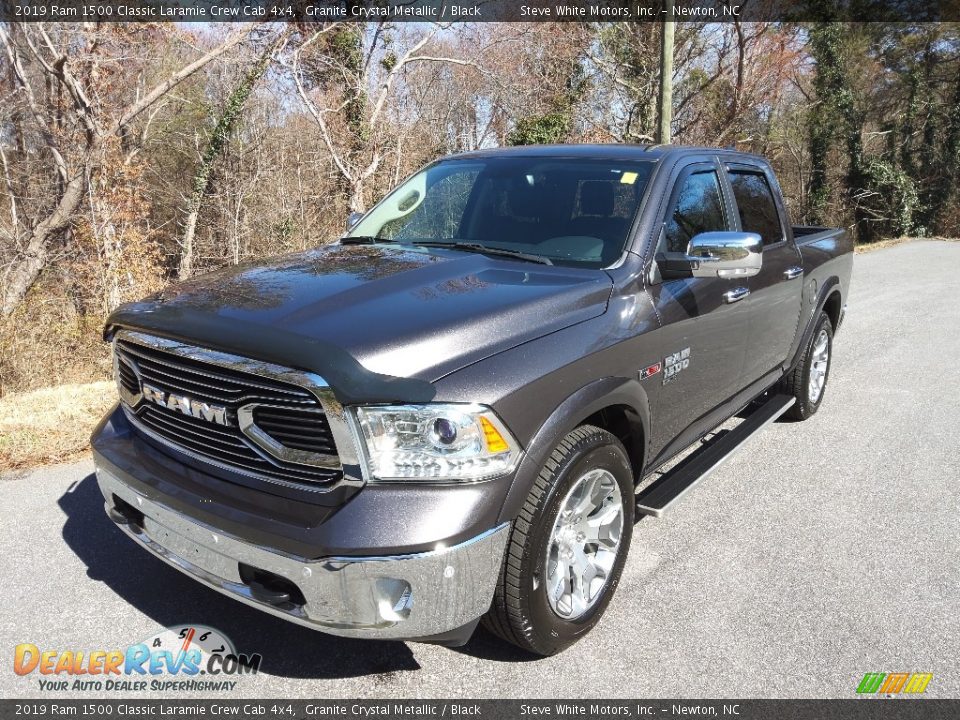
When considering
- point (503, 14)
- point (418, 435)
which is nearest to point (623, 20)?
point (503, 14)

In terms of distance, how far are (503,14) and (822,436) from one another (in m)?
18.3

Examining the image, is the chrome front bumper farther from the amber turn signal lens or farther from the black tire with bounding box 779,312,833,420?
the black tire with bounding box 779,312,833,420

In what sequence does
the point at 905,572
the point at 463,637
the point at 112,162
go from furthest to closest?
the point at 112,162 → the point at 905,572 → the point at 463,637

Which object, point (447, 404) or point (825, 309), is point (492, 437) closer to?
point (447, 404)

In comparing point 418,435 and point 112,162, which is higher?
point 112,162

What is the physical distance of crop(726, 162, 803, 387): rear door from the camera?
4.29m

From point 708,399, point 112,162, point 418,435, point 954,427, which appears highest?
point 112,162

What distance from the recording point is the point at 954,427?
5.39 metres

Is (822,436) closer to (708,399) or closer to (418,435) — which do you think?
(708,399)

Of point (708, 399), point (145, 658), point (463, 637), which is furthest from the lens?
point (708, 399)

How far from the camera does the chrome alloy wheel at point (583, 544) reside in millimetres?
2752

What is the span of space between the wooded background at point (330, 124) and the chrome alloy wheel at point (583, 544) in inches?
259

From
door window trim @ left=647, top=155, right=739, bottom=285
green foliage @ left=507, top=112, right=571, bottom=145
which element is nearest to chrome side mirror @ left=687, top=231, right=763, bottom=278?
door window trim @ left=647, top=155, right=739, bottom=285

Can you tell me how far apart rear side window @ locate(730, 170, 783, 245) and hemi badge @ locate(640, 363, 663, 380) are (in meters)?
1.51
